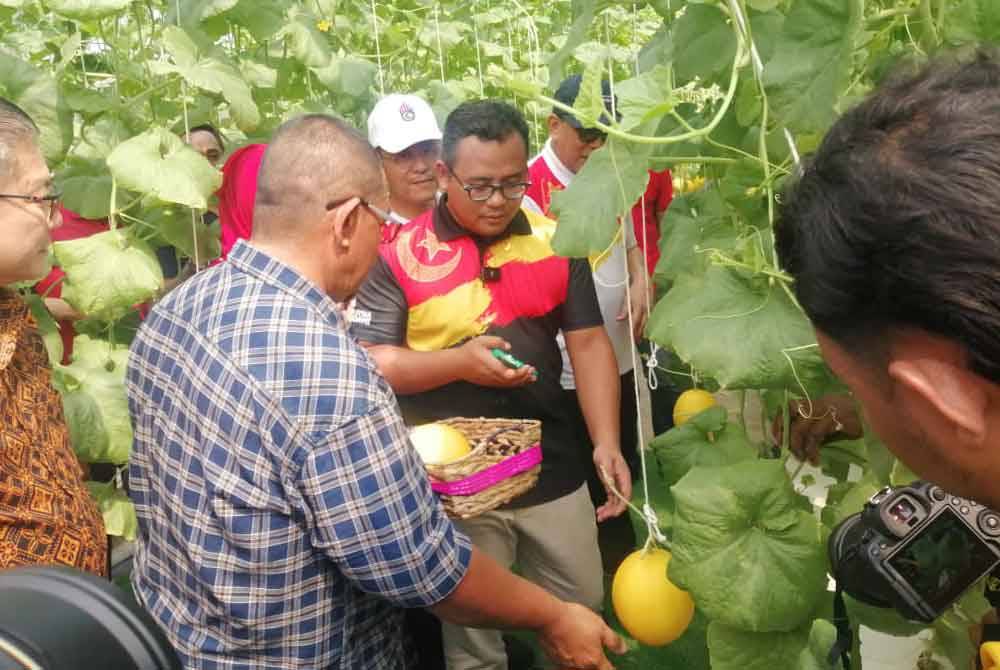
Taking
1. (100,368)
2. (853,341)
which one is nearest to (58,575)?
(853,341)

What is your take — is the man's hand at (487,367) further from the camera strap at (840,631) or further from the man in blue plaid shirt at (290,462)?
the camera strap at (840,631)

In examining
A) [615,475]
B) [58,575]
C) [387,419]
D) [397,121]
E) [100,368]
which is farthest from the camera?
[397,121]

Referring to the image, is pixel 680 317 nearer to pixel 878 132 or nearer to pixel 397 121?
pixel 878 132

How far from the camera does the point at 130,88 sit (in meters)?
2.45

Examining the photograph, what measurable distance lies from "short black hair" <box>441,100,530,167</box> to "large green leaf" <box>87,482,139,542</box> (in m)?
1.03

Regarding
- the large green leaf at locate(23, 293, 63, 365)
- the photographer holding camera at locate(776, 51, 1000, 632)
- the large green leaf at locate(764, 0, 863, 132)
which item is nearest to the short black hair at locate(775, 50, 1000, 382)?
the photographer holding camera at locate(776, 51, 1000, 632)

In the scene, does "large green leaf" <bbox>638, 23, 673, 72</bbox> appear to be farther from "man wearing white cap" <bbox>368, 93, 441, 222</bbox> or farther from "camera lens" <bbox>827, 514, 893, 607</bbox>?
"camera lens" <bbox>827, 514, 893, 607</bbox>

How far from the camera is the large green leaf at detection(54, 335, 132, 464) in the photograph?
1.94 m

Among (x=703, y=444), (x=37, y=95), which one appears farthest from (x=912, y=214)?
(x=37, y=95)

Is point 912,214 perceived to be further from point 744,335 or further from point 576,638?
point 576,638

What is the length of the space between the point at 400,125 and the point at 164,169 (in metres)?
0.85

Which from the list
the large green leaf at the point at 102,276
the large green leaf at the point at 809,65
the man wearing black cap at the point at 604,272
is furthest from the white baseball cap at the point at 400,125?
the large green leaf at the point at 809,65

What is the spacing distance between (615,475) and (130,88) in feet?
5.04

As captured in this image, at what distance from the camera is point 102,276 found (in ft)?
6.29
